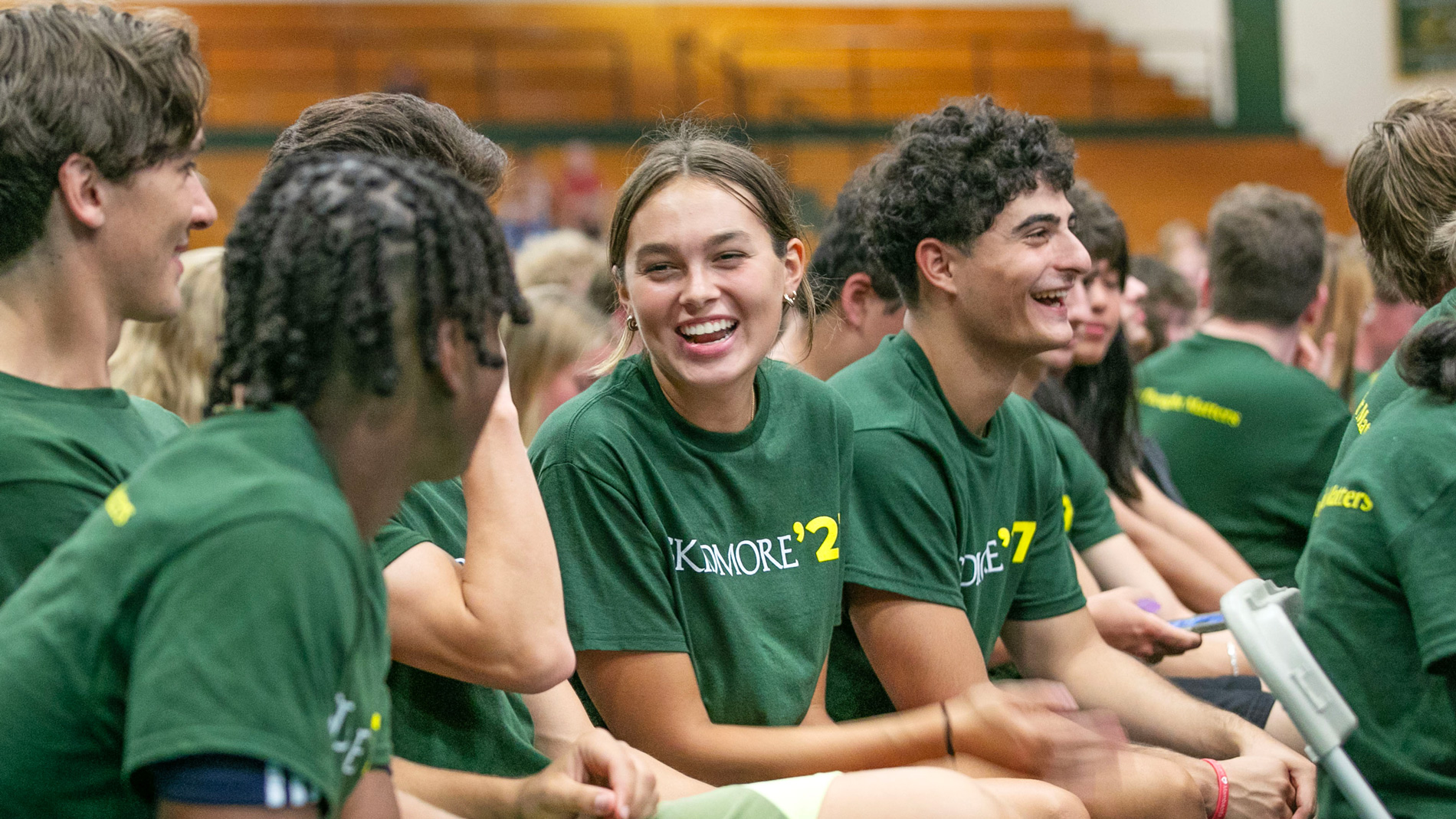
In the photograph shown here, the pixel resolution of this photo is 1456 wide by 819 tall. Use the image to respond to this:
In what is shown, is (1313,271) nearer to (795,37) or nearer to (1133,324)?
(1133,324)

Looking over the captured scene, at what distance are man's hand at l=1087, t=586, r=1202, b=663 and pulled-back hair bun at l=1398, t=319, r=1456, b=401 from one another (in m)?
1.06

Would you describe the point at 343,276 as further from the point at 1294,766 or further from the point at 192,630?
the point at 1294,766

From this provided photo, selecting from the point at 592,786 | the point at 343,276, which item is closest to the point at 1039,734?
the point at 592,786

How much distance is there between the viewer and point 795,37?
41.0 ft

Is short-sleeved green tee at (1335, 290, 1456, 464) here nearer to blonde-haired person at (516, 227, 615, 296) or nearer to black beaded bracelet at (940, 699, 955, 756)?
black beaded bracelet at (940, 699, 955, 756)

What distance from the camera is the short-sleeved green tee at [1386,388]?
6.04ft

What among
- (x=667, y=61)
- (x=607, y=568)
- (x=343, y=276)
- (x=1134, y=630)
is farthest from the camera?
(x=667, y=61)

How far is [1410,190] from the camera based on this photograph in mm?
2213

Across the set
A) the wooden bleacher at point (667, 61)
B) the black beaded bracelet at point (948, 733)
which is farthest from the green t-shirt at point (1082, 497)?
the wooden bleacher at point (667, 61)

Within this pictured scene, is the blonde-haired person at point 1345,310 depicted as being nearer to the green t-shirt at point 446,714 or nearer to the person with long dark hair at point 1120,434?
the person with long dark hair at point 1120,434

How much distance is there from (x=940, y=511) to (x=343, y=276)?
4.79 ft

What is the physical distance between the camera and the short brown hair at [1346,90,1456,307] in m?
2.20

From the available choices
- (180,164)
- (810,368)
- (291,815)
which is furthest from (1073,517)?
(291,815)

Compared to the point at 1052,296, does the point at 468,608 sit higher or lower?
→ lower
